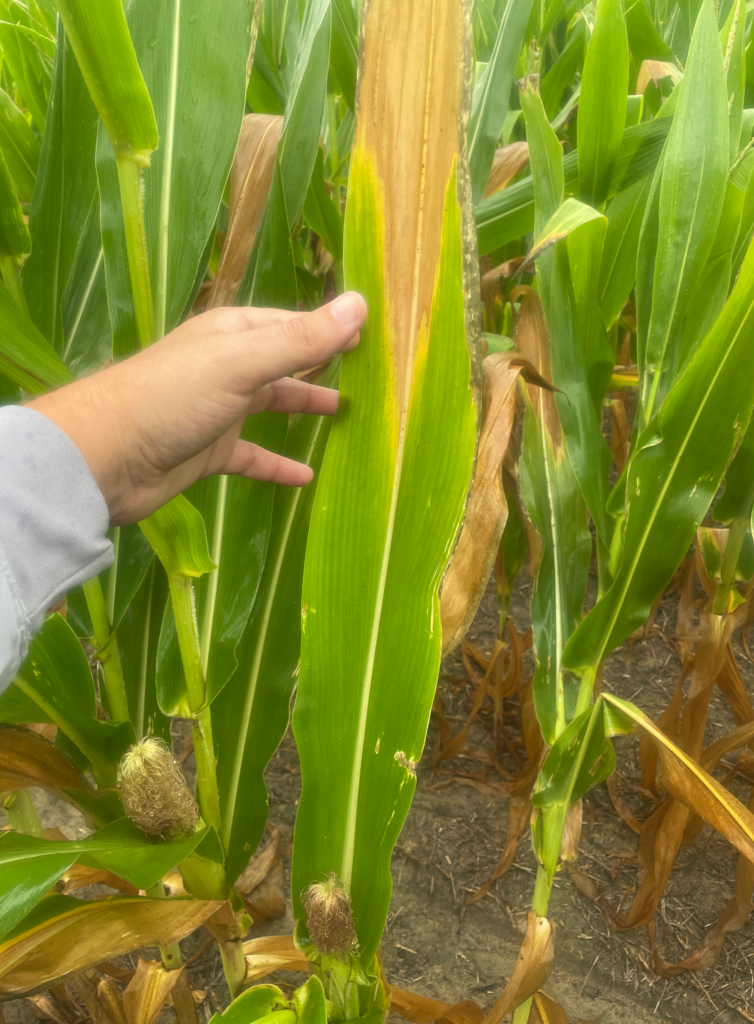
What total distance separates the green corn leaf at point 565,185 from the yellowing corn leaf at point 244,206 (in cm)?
23

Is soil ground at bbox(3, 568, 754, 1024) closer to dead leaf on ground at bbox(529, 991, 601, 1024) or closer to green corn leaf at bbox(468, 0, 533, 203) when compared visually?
dead leaf on ground at bbox(529, 991, 601, 1024)

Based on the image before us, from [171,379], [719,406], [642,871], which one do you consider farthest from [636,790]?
[171,379]

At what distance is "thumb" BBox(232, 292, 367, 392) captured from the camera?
0.40 metres

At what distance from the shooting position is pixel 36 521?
0.38 m

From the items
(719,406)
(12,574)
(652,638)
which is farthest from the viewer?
(652,638)

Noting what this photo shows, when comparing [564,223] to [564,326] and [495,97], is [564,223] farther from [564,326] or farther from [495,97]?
[495,97]

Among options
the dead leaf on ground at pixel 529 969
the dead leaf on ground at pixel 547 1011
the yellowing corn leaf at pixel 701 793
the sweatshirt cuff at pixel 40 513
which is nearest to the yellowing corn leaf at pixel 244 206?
the sweatshirt cuff at pixel 40 513

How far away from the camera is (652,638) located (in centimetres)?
136

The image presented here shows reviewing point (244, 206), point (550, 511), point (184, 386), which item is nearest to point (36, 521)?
point (184, 386)

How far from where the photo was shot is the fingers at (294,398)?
52 cm

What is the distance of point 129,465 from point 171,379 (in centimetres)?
6

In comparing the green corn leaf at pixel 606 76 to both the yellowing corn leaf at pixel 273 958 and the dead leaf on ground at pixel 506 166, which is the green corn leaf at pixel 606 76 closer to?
the dead leaf on ground at pixel 506 166

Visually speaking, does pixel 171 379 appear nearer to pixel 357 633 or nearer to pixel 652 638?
pixel 357 633

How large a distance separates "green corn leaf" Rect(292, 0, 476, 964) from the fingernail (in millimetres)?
11
